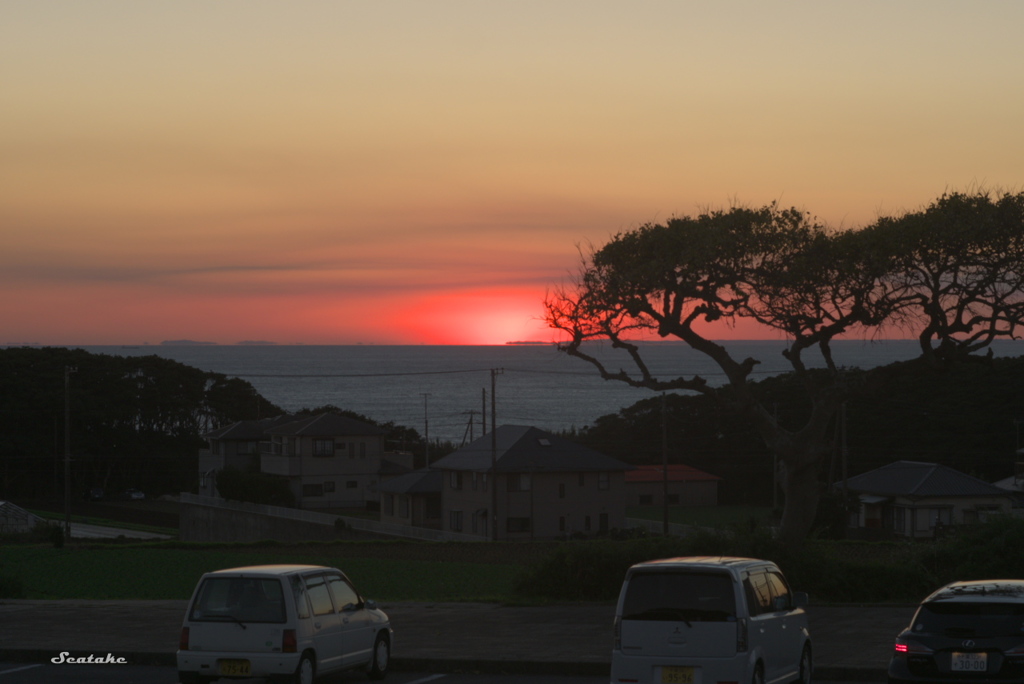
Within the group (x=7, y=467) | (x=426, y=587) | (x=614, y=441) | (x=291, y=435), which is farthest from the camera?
(x=614, y=441)

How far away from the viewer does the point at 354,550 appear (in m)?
43.9

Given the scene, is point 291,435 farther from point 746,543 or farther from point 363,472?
point 746,543

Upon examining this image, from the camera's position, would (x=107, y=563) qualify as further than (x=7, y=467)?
No

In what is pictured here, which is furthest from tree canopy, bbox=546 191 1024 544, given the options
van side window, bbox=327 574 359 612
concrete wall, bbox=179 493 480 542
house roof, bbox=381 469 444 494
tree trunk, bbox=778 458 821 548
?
house roof, bbox=381 469 444 494

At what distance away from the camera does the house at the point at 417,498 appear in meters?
63.5

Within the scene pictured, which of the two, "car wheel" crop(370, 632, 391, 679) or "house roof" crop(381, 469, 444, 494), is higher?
"car wheel" crop(370, 632, 391, 679)

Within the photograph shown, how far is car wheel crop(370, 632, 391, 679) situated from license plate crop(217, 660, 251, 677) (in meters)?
2.34

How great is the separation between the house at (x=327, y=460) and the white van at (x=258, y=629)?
5819cm

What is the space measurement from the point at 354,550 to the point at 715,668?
35.2 m

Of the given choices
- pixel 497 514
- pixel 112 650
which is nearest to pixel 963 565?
pixel 112 650

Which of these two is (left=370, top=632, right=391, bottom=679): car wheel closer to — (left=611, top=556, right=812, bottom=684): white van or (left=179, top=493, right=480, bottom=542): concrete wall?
(left=611, top=556, right=812, bottom=684): white van

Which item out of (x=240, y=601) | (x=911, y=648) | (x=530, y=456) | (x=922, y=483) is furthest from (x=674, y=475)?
(x=911, y=648)

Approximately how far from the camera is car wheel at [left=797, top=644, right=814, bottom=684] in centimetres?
1218

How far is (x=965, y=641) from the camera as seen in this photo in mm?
10203
